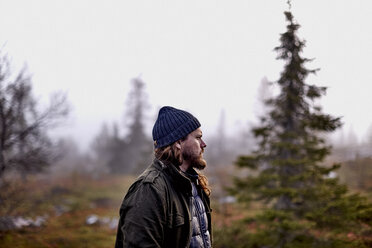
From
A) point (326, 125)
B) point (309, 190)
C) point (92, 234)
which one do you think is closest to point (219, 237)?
point (309, 190)

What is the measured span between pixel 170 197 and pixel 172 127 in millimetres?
748

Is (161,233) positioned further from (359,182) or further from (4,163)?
(359,182)

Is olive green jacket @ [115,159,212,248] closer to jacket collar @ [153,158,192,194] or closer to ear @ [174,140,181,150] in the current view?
jacket collar @ [153,158,192,194]

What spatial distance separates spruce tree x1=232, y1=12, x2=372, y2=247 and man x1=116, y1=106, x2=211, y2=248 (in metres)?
3.77

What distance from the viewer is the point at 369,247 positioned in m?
5.04

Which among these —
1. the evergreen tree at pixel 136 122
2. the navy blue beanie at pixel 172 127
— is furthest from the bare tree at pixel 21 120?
the evergreen tree at pixel 136 122

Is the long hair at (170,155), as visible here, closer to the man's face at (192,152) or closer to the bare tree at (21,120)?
the man's face at (192,152)

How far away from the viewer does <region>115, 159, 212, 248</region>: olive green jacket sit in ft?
6.44

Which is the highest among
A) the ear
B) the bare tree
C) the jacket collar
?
the bare tree

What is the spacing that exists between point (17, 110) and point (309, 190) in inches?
361

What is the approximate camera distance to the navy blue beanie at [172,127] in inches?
102

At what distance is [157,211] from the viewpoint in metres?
2.05

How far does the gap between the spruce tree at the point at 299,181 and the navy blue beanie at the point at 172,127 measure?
4.20 m

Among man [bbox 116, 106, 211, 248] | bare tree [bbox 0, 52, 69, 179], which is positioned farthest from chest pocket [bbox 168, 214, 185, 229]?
bare tree [bbox 0, 52, 69, 179]
